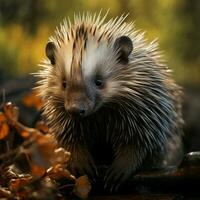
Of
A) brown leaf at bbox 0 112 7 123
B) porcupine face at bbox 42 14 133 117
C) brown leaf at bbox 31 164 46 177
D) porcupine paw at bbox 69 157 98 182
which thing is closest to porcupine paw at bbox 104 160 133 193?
porcupine paw at bbox 69 157 98 182

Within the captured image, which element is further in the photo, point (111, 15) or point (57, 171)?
point (111, 15)

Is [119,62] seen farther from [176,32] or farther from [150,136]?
[176,32]

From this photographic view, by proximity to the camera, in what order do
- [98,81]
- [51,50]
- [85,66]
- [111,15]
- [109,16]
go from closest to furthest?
1. [85,66]
2. [98,81]
3. [51,50]
4. [111,15]
5. [109,16]

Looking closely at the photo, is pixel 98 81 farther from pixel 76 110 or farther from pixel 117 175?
pixel 117 175

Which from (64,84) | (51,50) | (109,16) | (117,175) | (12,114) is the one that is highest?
(109,16)

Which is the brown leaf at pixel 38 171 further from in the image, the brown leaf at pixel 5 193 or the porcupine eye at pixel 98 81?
the porcupine eye at pixel 98 81

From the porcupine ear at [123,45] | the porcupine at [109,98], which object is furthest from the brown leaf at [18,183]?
the porcupine ear at [123,45]

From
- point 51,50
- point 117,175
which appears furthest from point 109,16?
point 117,175
